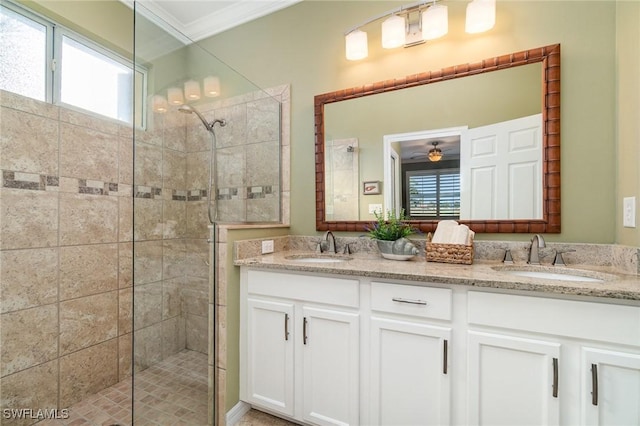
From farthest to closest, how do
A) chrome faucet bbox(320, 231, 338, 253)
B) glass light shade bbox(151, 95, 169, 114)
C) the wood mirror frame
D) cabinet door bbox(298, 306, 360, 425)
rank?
chrome faucet bbox(320, 231, 338, 253) < glass light shade bbox(151, 95, 169, 114) < the wood mirror frame < cabinet door bbox(298, 306, 360, 425)

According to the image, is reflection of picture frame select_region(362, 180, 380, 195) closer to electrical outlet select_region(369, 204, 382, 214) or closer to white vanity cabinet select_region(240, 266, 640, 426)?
electrical outlet select_region(369, 204, 382, 214)

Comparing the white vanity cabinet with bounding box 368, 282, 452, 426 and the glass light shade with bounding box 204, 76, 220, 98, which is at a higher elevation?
the glass light shade with bounding box 204, 76, 220, 98

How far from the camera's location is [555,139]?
144cm

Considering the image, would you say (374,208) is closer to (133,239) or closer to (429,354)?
(429,354)

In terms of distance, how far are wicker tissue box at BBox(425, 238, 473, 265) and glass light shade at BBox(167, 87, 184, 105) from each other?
5.39ft

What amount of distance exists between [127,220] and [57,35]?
4.06ft

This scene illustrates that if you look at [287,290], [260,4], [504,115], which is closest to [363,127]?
[504,115]

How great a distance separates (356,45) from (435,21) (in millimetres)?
480

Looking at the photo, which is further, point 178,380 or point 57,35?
point 57,35

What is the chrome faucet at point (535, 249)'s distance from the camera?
1423mm

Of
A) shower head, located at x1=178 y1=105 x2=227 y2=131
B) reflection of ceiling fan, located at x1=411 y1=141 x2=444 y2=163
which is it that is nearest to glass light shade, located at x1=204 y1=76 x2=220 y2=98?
shower head, located at x1=178 y1=105 x2=227 y2=131

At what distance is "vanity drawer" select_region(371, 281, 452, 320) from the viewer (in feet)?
3.84

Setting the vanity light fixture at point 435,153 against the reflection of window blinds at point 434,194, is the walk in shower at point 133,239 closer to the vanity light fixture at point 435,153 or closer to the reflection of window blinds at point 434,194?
the reflection of window blinds at point 434,194

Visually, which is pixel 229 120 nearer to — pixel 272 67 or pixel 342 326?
pixel 272 67
